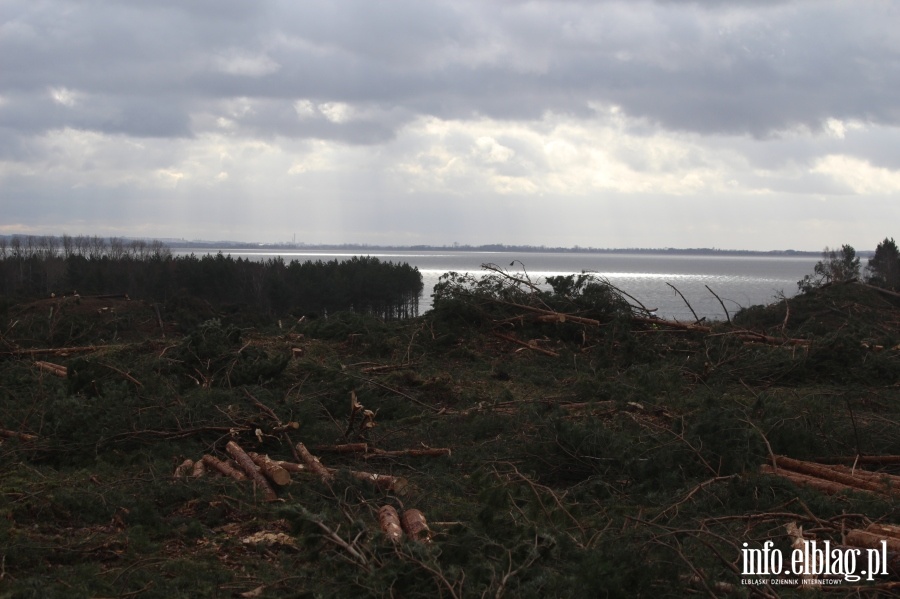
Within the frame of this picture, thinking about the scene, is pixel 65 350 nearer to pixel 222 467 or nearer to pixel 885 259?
pixel 222 467

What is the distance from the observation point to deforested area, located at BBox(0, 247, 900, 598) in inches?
169

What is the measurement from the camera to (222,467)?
22.4 feet

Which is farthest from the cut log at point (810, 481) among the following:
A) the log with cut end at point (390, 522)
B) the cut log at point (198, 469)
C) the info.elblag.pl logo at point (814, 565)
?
the cut log at point (198, 469)

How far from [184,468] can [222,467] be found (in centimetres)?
36

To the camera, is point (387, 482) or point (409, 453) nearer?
point (387, 482)

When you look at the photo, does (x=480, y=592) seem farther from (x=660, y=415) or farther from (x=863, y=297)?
(x=863, y=297)

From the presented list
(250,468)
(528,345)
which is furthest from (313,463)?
(528,345)

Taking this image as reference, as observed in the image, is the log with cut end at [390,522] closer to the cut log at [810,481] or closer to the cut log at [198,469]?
the cut log at [198,469]

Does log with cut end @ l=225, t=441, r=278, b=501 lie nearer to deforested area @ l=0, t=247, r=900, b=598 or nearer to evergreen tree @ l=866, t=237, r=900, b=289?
deforested area @ l=0, t=247, r=900, b=598

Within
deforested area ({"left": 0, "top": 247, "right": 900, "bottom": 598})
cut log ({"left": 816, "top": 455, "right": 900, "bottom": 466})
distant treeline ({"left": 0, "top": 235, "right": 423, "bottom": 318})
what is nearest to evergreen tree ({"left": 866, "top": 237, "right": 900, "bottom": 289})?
distant treeline ({"left": 0, "top": 235, "right": 423, "bottom": 318})

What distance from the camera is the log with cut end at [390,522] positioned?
15.4ft

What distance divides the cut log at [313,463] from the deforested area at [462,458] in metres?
0.07

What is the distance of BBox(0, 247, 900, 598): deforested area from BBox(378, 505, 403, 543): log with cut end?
0.13 ft

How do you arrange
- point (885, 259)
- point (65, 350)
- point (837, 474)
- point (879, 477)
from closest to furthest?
point (879, 477), point (837, 474), point (65, 350), point (885, 259)
